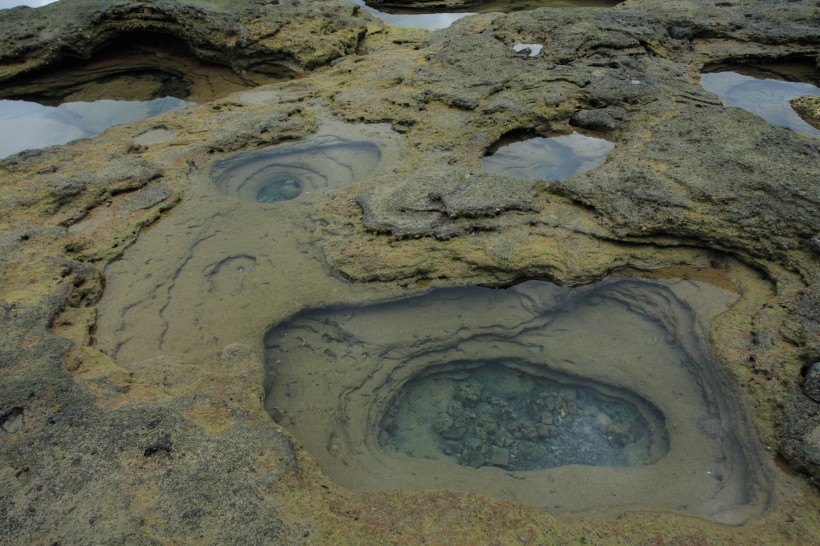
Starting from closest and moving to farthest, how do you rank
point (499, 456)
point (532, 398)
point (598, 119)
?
point (499, 456) < point (532, 398) < point (598, 119)

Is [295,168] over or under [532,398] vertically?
over

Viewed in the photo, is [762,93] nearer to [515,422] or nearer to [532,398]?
[532,398]

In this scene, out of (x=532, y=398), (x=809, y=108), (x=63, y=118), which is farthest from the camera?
(x=63, y=118)

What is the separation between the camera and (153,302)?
3287 millimetres

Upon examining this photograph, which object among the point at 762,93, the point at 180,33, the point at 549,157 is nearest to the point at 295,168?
the point at 549,157

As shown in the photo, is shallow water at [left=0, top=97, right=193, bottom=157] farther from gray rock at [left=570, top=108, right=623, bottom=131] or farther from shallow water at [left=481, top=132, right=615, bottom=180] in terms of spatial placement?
gray rock at [left=570, top=108, right=623, bottom=131]

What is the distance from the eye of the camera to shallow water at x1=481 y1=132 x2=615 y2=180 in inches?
170

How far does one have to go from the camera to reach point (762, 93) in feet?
17.9

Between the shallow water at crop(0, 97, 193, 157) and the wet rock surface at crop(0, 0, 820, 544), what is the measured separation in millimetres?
623

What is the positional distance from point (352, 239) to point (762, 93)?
4.66 m

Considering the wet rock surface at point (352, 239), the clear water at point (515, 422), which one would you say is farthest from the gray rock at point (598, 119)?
the clear water at point (515, 422)

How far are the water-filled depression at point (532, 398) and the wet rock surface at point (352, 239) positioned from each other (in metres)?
0.13

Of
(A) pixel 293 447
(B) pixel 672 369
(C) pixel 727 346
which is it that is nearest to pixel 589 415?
(B) pixel 672 369

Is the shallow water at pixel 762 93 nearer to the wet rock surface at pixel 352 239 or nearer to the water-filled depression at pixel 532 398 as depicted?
the wet rock surface at pixel 352 239
